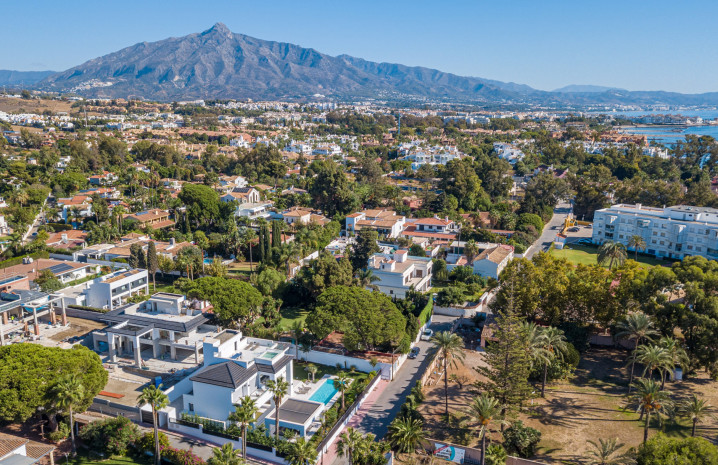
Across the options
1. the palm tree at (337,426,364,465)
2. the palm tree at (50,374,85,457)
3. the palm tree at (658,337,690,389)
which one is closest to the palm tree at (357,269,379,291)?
the palm tree at (337,426,364,465)

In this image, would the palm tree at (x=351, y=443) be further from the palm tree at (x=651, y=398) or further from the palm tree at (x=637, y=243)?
the palm tree at (x=637, y=243)

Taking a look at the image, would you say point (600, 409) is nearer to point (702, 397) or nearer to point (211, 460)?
point (702, 397)

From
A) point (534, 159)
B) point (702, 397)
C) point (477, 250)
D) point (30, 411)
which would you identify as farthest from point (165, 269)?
→ point (534, 159)

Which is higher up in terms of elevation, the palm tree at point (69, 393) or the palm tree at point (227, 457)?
the palm tree at point (69, 393)

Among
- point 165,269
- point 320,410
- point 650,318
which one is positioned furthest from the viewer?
point 165,269

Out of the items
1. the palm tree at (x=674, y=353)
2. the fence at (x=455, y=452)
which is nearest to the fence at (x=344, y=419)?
the fence at (x=455, y=452)
